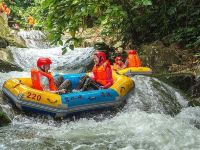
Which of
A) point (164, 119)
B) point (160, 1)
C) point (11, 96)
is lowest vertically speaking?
point (164, 119)

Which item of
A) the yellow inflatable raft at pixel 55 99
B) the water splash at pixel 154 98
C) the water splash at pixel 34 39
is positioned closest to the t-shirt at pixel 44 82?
the yellow inflatable raft at pixel 55 99

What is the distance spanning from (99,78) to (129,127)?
6.95 feet

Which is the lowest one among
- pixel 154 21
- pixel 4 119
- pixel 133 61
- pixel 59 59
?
pixel 59 59

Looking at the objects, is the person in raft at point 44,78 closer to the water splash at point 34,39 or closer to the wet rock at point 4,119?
the wet rock at point 4,119

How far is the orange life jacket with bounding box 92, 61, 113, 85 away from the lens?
8.68 meters

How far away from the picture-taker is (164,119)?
7438mm

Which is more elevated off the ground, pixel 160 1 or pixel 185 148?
pixel 160 1

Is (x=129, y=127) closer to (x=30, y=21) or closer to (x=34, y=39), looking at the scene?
(x=34, y=39)

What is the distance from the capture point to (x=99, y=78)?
348 inches

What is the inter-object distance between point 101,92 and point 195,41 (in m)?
4.60

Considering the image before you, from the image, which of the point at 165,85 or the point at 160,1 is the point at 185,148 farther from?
the point at 160,1

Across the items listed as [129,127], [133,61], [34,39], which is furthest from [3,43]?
[129,127]

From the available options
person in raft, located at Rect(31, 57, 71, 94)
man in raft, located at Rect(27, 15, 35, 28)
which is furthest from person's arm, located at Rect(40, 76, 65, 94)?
man in raft, located at Rect(27, 15, 35, 28)

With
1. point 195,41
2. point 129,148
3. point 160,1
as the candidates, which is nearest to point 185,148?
point 129,148
